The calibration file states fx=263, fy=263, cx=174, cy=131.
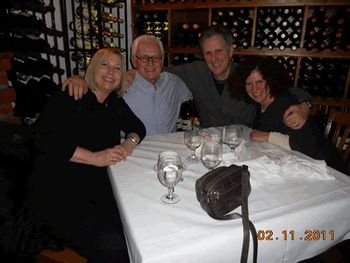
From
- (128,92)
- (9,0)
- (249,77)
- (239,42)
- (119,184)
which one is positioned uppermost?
(9,0)

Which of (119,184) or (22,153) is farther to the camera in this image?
(22,153)

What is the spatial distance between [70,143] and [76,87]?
337 millimetres

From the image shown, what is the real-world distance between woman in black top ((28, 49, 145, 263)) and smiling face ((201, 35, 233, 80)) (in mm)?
956

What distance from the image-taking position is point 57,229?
133cm

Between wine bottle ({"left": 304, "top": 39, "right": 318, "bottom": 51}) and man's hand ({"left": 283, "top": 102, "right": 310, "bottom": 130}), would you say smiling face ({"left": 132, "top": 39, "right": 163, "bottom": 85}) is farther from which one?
wine bottle ({"left": 304, "top": 39, "right": 318, "bottom": 51})

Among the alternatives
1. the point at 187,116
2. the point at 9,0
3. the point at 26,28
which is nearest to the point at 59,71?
the point at 26,28

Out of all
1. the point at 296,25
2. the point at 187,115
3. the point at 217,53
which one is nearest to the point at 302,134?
the point at 217,53

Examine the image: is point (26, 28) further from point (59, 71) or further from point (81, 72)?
point (81, 72)

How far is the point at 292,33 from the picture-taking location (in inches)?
120

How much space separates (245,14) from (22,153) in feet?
9.34

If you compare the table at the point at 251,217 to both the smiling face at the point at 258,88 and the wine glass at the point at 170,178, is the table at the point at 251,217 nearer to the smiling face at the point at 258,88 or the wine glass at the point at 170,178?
the wine glass at the point at 170,178

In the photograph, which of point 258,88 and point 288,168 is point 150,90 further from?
point 288,168

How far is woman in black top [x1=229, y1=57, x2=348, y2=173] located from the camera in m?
1.52

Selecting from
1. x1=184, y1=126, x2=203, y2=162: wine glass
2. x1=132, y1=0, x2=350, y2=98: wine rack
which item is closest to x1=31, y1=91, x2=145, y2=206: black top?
x1=184, y1=126, x2=203, y2=162: wine glass
